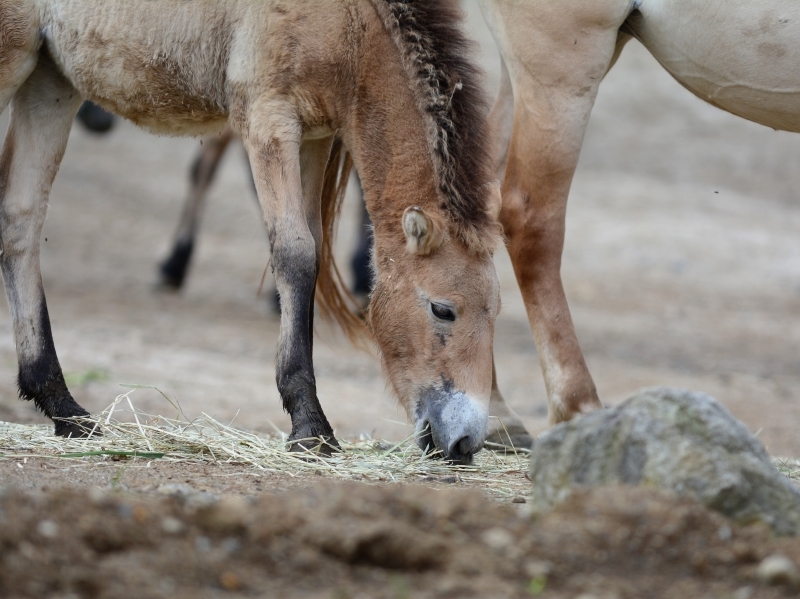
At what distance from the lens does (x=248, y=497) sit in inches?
110

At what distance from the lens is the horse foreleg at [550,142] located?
13.2 feet

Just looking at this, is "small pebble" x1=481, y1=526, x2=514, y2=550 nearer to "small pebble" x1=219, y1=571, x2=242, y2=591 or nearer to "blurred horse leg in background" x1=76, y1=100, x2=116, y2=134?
"small pebble" x1=219, y1=571, x2=242, y2=591

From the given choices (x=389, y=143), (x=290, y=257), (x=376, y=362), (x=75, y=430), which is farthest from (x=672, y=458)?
(x=376, y=362)

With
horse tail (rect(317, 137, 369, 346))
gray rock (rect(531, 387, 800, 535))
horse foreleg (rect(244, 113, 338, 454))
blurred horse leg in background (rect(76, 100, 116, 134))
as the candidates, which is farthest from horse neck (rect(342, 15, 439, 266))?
blurred horse leg in background (rect(76, 100, 116, 134))

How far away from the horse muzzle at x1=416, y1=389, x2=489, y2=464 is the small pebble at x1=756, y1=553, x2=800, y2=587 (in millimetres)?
1634

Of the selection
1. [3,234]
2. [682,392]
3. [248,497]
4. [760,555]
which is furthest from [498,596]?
[3,234]

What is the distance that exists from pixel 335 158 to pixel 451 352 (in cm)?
124

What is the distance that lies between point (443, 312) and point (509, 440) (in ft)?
3.11

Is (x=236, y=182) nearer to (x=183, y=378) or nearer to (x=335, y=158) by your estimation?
(x=183, y=378)

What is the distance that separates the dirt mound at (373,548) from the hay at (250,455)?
3.66 ft

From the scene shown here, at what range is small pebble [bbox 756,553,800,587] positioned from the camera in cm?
196

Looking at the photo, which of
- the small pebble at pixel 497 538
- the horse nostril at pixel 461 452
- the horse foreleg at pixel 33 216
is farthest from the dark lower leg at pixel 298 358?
the small pebble at pixel 497 538

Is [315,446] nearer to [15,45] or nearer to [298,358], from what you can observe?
[298,358]

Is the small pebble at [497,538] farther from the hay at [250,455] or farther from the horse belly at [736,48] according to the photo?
the horse belly at [736,48]
